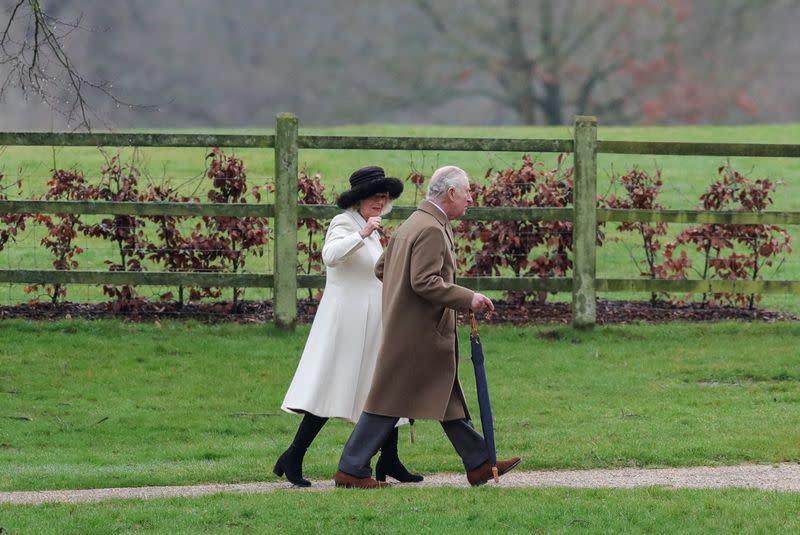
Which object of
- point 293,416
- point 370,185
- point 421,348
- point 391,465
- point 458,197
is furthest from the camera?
point 293,416

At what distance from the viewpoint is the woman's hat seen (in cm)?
776

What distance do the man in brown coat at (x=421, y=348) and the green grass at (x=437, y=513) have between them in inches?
10.1

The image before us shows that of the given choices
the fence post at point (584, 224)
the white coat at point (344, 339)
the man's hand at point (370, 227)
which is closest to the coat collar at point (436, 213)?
the man's hand at point (370, 227)

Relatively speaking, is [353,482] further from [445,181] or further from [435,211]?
[445,181]

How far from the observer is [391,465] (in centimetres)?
790

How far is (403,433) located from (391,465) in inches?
68.2

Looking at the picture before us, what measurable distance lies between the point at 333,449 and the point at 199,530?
97.3 inches

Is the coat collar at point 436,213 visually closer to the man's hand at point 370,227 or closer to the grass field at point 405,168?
the man's hand at point 370,227

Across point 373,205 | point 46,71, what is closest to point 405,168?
point 46,71

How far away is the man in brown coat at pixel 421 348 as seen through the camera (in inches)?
289

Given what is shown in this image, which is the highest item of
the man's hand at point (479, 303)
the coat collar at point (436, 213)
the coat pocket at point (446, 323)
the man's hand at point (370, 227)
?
the coat collar at point (436, 213)

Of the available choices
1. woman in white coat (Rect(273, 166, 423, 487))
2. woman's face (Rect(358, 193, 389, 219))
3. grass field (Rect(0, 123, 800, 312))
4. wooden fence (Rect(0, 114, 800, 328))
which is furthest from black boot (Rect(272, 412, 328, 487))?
grass field (Rect(0, 123, 800, 312))

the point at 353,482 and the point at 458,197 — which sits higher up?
the point at 458,197

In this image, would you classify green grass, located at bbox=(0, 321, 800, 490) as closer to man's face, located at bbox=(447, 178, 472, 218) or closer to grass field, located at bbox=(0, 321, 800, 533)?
grass field, located at bbox=(0, 321, 800, 533)
